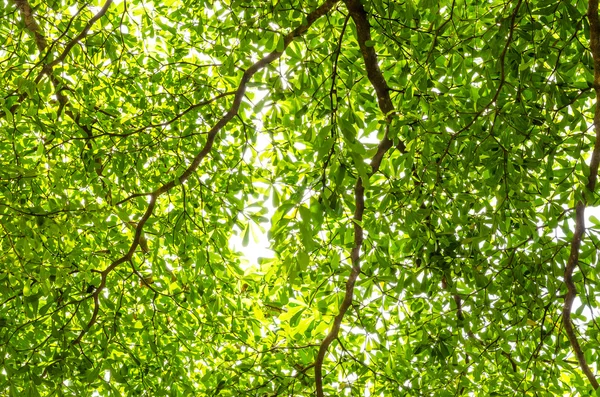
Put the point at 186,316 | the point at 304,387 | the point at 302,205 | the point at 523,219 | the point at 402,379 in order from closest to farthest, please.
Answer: the point at 302,205, the point at 523,219, the point at 304,387, the point at 402,379, the point at 186,316

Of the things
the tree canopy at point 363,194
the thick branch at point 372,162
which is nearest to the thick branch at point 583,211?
the tree canopy at point 363,194

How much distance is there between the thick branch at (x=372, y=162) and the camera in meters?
3.02

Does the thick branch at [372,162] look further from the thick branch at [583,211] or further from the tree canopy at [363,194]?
the thick branch at [583,211]

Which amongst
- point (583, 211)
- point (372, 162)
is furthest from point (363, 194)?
point (583, 211)

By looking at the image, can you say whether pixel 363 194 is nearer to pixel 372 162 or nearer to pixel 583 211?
pixel 372 162

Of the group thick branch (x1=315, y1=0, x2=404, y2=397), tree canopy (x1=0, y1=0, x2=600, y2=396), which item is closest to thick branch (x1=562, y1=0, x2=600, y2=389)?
tree canopy (x1=0, y1=0, x2=600, y2=396)

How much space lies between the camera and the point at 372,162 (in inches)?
131

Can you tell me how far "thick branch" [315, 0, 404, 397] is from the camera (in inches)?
119

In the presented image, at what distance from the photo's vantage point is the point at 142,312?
181 inches

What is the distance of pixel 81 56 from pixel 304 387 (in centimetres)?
255

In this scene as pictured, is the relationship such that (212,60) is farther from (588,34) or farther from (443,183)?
(588,34)

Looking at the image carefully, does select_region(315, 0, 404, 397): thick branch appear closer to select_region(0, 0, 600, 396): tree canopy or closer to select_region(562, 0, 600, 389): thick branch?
select_region(0, 0, 600, 396): tree canopy

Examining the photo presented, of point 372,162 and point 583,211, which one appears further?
point 372,162

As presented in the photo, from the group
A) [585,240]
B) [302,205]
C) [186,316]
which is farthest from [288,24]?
[186,316]
